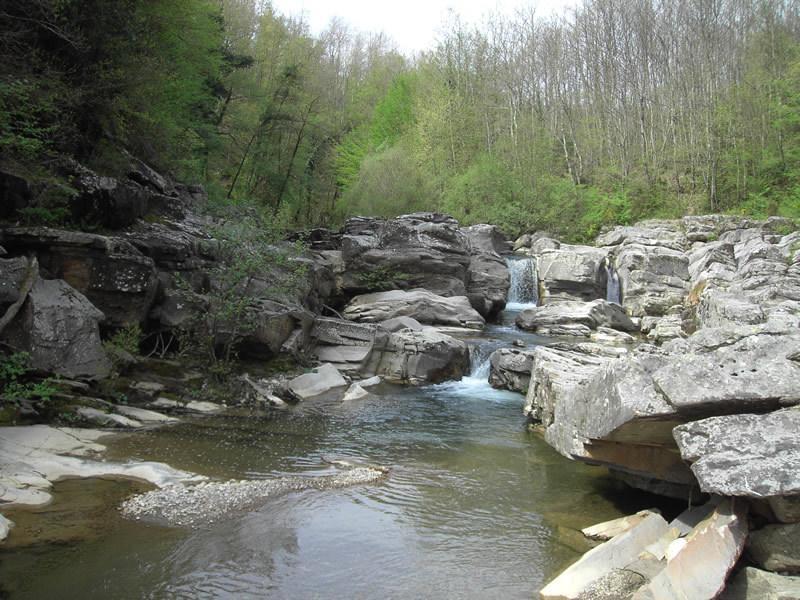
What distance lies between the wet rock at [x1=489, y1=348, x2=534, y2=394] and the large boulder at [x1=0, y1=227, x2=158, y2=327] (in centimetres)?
701

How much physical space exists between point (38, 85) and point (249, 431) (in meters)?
6.53

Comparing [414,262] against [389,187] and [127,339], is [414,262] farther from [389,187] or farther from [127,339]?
[389,187]

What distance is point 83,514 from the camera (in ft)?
18.0

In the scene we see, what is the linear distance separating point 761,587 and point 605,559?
1.08 meters

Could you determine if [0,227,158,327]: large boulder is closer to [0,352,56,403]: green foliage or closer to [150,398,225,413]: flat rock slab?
[150,398,225,413]: flat rock slab

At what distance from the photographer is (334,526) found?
5.72 meters

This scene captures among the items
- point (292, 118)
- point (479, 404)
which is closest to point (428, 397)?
point (479, 404)

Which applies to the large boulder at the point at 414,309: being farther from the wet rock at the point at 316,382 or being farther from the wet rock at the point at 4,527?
the wet rock at the point at 4,527

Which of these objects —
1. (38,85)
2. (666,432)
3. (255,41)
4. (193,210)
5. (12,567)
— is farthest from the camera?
(255,41)

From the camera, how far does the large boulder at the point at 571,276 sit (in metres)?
21.9

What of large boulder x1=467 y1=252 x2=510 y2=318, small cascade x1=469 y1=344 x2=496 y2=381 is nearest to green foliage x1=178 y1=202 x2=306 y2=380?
small cascade x1=469 y1=344 x2=496 y2=381

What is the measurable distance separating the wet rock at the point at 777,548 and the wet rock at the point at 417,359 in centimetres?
899

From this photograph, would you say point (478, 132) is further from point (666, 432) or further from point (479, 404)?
point (666, 432)

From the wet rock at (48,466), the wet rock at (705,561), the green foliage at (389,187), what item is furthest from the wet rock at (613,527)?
the green foliage at (389,187)
